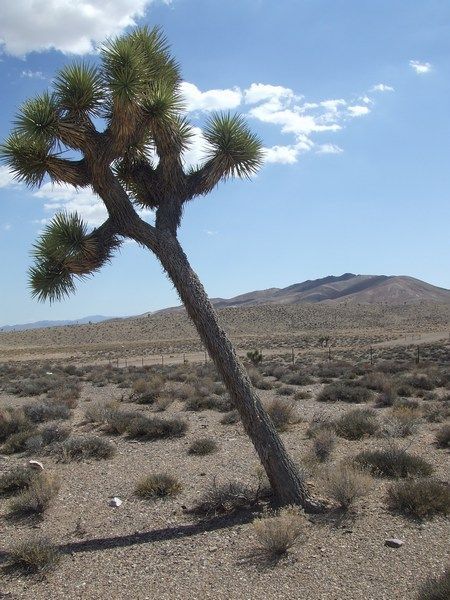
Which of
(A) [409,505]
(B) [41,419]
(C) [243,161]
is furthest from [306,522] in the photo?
(B) [41,419]

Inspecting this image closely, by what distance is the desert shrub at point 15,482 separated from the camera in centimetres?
893

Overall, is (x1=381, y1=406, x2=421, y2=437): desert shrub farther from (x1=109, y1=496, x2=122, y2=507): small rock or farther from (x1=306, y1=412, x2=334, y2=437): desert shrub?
(x1=109, y1=496, x2=122, y2=507): small rock

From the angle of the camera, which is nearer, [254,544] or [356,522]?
[254,544]

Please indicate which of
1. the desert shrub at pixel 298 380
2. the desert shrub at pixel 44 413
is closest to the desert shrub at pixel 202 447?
the desert shrub at pixel 44 413

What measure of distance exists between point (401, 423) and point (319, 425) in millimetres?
1795

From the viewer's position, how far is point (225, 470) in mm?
9758

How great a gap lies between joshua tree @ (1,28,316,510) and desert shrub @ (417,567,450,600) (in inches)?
99.2

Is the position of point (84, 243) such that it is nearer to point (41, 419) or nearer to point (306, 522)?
point (306, 522)

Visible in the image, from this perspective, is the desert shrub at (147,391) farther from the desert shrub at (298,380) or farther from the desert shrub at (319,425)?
the desert shrub at (319,425)

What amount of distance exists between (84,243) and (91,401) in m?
12.7

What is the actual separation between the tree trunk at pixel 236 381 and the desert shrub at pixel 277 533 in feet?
2.67

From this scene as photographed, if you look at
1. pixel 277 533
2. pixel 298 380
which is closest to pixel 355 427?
pixel 277 533

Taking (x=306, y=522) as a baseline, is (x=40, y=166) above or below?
above

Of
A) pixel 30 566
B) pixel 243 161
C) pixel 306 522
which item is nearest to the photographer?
pixel 30 566
